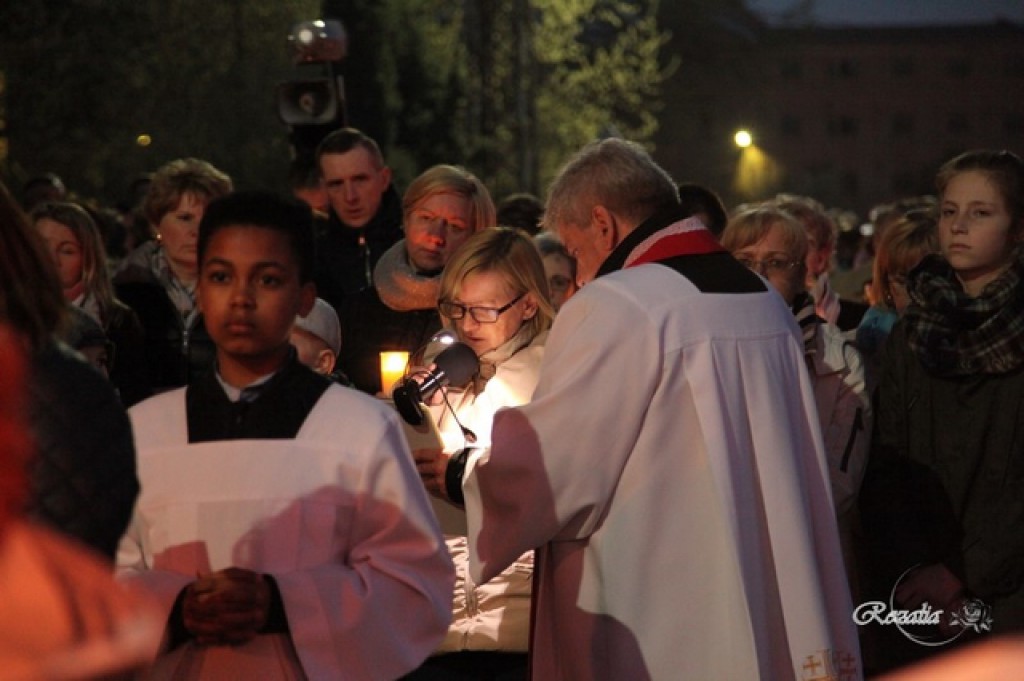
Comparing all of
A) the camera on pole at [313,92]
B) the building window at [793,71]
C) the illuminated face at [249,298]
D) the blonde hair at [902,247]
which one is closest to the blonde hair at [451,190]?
the blonde hair at [902,247]

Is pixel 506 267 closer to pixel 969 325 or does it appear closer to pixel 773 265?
pixel 773 265

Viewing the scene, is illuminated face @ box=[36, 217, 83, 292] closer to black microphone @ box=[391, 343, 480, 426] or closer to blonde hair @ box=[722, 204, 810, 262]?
black microphone @ box=[391, 343, 480, 426]

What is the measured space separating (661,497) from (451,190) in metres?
2.38

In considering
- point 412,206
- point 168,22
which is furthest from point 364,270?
point 168,22

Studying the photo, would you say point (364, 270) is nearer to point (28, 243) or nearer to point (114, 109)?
point (28, 243)

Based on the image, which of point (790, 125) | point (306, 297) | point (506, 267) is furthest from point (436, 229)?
point (790, 125)

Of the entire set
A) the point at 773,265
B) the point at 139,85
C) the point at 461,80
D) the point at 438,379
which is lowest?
the point at 438,379

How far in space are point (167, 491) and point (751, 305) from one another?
1.82 metres

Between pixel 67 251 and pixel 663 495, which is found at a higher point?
pixel 67 251

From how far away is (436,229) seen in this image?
6555 mm

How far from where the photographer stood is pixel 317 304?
553 cm

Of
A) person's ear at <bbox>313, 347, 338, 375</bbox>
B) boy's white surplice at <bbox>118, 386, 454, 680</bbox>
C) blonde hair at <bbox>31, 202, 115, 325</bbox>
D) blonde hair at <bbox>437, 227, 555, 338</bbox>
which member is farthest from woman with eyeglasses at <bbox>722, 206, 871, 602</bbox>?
blonde hair at <bbox>31, 202, 115, 325</bbox>

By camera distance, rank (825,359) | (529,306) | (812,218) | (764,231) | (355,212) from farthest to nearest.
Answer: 1. (812,218)
2. (355,212)
3. (764,231)
4. (825,359)
5. (529,306)

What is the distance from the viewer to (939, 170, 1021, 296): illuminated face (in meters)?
5.79
